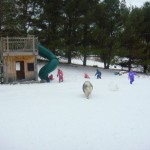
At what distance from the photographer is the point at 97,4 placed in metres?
42.8

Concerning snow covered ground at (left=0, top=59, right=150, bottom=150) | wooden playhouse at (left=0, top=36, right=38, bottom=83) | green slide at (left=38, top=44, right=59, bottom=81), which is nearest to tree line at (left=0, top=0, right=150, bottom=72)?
green slide at (left=38, top=44, right=59, bottom=81)

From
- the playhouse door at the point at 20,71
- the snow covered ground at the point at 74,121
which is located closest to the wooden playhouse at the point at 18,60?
the playhouse door at the point at 20,71

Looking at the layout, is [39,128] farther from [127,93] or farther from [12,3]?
[12,3]

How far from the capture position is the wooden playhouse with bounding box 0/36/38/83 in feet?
92.2

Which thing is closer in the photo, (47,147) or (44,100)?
(47,147)

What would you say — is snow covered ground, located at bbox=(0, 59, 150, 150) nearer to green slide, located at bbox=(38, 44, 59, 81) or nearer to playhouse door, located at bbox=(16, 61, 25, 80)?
playhouse door, located at bbox=(16, 61, 25, 80)

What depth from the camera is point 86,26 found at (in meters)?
43.1

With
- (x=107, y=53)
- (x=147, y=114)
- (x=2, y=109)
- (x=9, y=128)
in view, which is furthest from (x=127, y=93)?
(x=107, y=53)

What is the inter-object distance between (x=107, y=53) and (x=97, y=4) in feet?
23.2

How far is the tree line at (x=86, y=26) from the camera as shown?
136 ft

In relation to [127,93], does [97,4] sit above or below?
above

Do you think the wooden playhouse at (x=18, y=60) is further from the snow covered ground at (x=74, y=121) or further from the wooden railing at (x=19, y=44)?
the snow covered ground at (x=74, y=121)

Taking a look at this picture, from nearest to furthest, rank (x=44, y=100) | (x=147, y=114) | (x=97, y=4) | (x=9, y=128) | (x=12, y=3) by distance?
(x=9, y=128) < (x=147, y=114) < (x=44, y=100) < (x=12, y=3) < (x=97, y=4)

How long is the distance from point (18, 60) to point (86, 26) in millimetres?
16561
